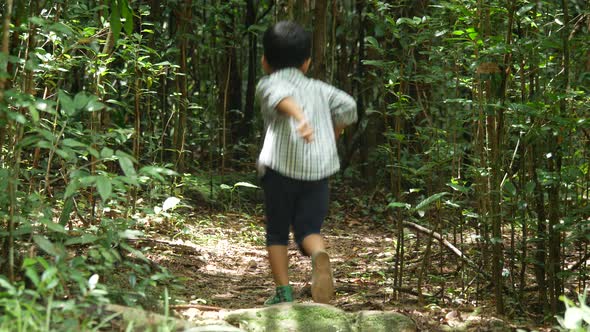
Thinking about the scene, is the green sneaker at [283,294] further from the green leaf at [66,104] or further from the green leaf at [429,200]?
the green leaf at [66,104]

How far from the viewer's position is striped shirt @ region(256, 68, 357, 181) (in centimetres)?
400

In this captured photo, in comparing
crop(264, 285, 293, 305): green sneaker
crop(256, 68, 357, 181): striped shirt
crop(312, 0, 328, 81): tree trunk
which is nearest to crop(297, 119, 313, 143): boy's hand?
crop(256, 68, 357, 181): striped shirt

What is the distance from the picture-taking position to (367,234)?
26.6ft

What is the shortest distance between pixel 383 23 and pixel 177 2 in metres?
3.73

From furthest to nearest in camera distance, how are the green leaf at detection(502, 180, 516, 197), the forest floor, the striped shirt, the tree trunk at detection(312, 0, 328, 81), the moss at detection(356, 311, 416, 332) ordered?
1. the tree trunk at detection(312, 0, 328, 81)
2. the forest floor
3. the green leaf at detection(502, 180, 516, 197)
4. the striped shirt
5. the moss at detection(356, 311, 416, 332)

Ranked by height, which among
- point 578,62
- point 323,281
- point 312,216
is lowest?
point 323,281

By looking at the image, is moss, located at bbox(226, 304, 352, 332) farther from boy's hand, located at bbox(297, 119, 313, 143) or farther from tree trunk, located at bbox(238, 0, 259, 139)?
tree trunk, located at bbox(238, 0, 259, 139)

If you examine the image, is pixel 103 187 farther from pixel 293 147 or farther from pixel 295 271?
pixel 295 271

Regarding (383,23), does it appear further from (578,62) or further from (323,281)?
(323,281)

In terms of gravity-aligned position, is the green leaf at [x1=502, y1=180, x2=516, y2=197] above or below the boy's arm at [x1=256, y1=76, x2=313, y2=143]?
below

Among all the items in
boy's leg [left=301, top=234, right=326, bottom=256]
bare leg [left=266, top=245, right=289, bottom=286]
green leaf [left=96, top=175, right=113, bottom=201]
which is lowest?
bare leg [left=266, top=245, right=289, bottom=286]

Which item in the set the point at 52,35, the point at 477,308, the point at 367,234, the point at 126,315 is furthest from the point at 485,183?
the point at 367,234

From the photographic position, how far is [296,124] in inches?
155

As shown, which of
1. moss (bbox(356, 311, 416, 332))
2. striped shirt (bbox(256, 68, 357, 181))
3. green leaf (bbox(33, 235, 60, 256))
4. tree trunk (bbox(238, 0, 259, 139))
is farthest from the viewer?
tree trunk (bbox(238, 0, 259, 139))
